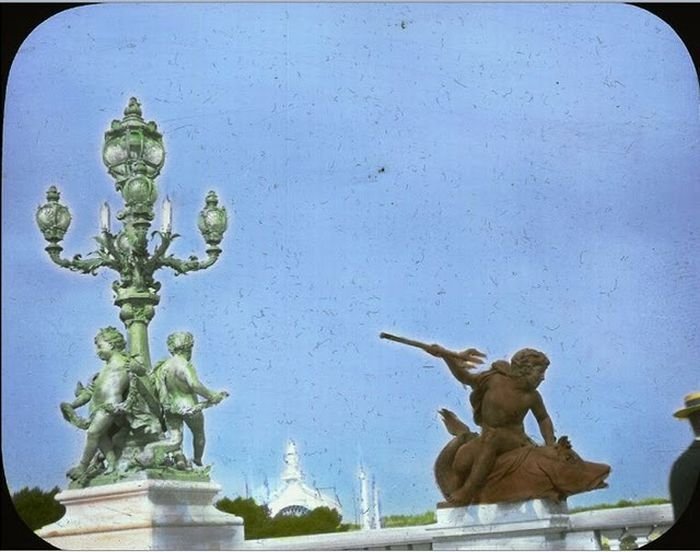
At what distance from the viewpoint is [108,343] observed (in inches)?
290

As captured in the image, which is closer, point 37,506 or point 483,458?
point 483,458

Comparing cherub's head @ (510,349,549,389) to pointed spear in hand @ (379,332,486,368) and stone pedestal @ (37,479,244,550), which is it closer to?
pointed spear in hand @ (379,332,486,368)

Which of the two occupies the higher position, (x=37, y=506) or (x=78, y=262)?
(x=78, y=262)

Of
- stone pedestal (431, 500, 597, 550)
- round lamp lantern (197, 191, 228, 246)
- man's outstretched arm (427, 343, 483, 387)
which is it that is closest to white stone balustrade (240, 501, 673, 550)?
stone pedestal (431, 500, 597, 550)

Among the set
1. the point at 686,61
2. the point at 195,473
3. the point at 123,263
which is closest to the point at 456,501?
the point at 195,473

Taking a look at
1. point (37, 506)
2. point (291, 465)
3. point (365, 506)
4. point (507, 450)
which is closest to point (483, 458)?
point (507, 450)

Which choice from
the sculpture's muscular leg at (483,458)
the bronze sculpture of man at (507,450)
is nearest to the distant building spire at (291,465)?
the bronze sculpture of man at (507,450)

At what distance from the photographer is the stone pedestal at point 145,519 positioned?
7.20 meters

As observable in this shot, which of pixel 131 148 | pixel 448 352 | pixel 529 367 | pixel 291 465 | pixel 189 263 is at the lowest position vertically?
pixel 291 465

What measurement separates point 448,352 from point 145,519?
1727 mm

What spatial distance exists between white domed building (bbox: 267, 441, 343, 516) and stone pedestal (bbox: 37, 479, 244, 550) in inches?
10.0

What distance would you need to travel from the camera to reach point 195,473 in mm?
7328

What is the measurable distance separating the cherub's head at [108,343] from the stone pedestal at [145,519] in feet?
2.19

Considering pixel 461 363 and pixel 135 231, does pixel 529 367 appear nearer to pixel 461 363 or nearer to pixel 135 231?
pixel 461 363
